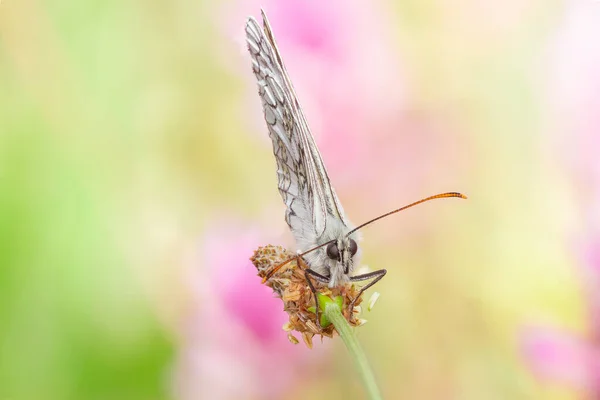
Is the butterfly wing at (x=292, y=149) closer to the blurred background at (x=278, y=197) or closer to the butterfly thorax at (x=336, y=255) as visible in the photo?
the butterfly thorax at (x=336, y=255)

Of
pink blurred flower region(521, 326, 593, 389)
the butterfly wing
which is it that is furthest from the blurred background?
the butterfly wing

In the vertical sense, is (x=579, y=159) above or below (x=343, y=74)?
below

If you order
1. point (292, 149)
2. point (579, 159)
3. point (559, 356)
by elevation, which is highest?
point (292, 149)

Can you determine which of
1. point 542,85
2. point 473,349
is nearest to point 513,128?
point 542,85

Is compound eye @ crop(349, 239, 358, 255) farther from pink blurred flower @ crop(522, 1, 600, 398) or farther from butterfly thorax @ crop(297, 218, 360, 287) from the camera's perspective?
pink blurred flower @ crop(522, 1, 600, 398)

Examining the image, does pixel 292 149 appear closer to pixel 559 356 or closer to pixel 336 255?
pixel 336 255

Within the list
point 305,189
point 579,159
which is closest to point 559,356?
point 579,159
